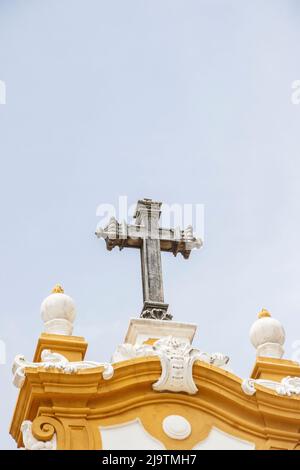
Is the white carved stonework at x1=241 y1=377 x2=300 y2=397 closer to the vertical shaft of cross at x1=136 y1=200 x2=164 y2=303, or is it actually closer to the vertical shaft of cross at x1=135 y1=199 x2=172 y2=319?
the vertical shaft of cross at x1=135 y1=199 x2=172 y2=319

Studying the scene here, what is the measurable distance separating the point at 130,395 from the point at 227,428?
1106mm

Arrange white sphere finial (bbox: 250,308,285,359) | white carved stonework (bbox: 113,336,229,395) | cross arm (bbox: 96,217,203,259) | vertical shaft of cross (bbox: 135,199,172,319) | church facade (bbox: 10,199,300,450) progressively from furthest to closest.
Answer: cross arm (bbox: 96,217,203,259), vertical shaft of cross (bbox: 135,199,172,319), white sphere finial (bbox: 250,308,285,359), white carved stonework (bbox: 113,336,229,395), church facade (bbox: 10,199,300,450)

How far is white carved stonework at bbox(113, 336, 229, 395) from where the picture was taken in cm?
1387

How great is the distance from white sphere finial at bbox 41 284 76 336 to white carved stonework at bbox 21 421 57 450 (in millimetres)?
1283

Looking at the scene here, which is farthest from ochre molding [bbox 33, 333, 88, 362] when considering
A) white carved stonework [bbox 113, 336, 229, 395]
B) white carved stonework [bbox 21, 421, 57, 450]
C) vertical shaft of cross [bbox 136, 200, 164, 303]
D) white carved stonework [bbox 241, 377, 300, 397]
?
white carved stonework [bbox 241, 377, 300, 397]

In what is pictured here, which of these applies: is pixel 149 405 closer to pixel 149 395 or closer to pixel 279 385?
pixel 149 395

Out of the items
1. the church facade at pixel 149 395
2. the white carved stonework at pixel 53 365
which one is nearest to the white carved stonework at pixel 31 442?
the church facade at pixel 149 395

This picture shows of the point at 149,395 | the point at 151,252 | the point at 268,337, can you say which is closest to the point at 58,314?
the point at 149,395

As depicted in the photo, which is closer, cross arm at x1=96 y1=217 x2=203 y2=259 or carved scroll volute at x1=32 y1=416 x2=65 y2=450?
carved scroll volute at x1=32 y1=416 x2=65 y2=450

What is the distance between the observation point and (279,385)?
554 inches

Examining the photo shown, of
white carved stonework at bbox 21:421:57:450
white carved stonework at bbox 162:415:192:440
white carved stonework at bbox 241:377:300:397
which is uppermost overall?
white carved stonework at bbox 241:377:300:397

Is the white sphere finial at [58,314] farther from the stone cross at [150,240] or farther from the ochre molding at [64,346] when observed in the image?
the stone cross at [150,240]

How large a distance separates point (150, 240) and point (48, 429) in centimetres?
318
